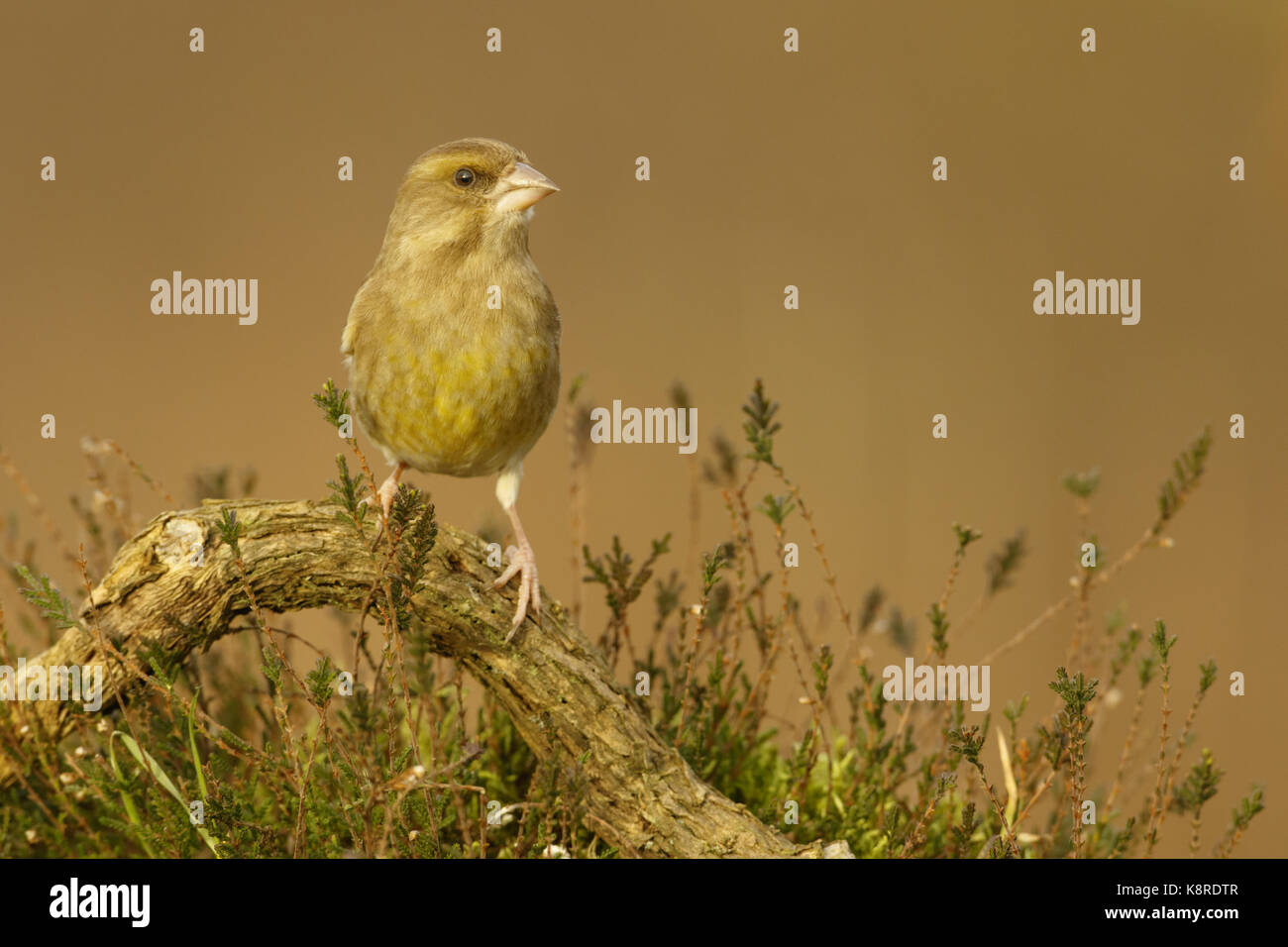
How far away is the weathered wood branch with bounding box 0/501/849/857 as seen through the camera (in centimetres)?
280

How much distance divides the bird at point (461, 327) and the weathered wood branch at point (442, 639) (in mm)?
157

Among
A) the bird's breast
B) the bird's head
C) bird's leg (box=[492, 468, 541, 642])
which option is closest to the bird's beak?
the bird's head

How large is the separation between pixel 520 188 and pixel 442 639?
1.25m

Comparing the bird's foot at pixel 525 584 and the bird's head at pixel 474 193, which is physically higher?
the bird's head at pixel 474 193

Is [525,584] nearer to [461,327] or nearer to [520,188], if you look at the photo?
[461,327]

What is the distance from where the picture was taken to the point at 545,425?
336 centimetres

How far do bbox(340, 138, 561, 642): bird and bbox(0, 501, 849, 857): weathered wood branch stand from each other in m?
0.16

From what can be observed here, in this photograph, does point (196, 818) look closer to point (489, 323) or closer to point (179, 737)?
point (179, 737)

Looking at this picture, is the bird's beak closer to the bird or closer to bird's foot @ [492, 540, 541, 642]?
the bird

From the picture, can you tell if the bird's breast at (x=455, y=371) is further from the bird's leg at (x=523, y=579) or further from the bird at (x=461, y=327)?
the bird's leg at (x=523, y=579)

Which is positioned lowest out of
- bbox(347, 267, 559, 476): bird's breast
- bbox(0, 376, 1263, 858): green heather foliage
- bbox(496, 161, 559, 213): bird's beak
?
bbox(0, 376, 1263, 858): green heather foliage

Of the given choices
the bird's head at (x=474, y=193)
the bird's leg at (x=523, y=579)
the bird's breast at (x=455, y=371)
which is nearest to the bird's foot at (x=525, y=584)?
the bird's leg at (x=523, y=579)

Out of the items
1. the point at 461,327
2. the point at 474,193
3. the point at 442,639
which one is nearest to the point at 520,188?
the point at 474,193

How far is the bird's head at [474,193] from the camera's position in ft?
10.5
